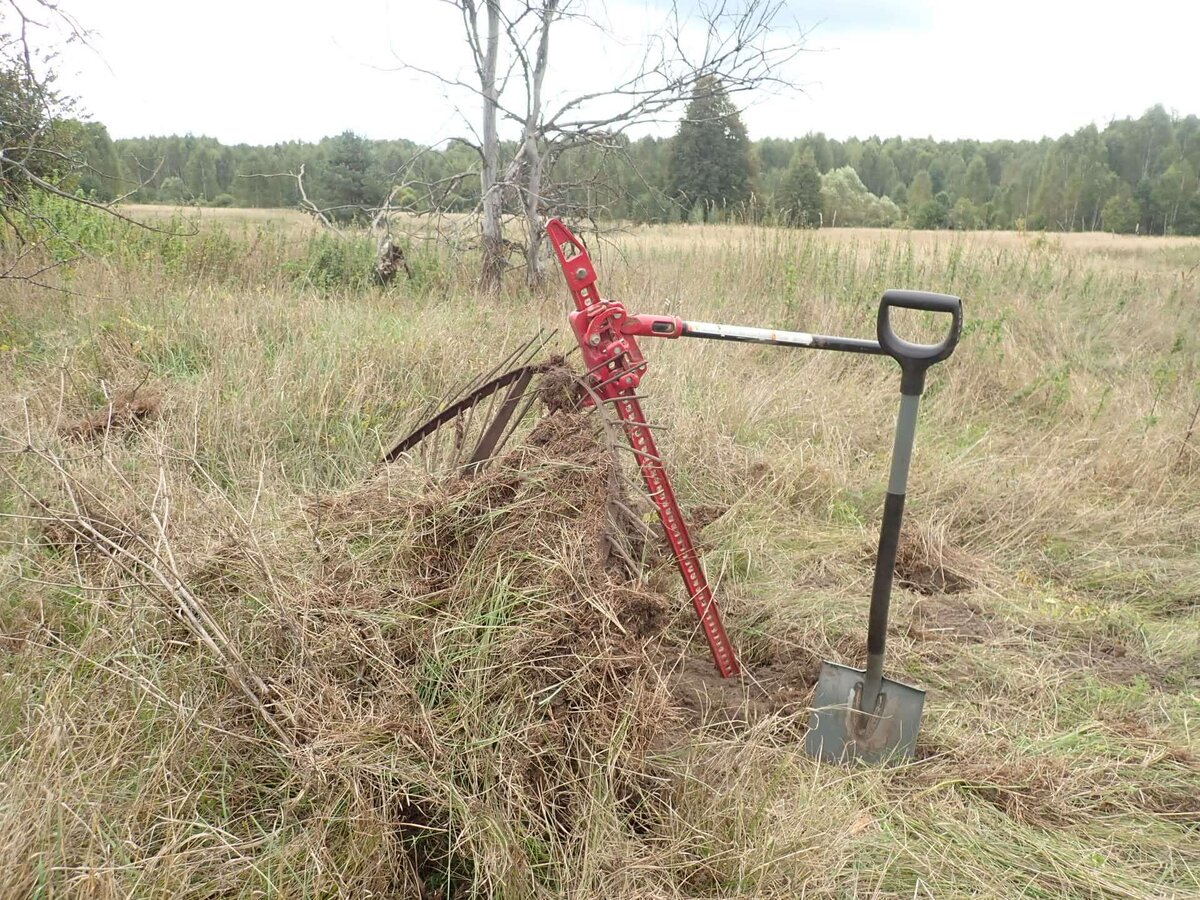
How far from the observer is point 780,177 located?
18.8m

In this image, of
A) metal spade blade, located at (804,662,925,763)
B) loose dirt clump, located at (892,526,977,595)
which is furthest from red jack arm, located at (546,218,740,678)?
loose dirt clump, located at (892,526,977,595)

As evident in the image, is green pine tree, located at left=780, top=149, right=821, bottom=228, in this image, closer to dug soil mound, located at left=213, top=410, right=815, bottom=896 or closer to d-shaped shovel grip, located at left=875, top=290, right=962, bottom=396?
d-shaped shovel grip, located at left=875, top=290, right=962, bottom=396

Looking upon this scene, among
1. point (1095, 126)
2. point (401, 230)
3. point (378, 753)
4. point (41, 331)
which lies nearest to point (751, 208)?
point (401, 230)

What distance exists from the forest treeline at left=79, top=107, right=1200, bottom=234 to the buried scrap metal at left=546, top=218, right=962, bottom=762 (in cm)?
307

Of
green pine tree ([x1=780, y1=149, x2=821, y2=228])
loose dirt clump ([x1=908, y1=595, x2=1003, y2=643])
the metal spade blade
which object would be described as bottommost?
loose dirt clump ([x1=908, y1=595, x2=1003, y2=643])

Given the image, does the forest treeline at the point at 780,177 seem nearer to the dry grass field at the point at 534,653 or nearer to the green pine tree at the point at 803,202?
the green pine tree at the point at 803,202

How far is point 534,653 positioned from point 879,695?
119 centimetres

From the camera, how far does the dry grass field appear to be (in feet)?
5.93

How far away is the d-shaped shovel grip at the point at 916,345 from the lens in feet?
7.04

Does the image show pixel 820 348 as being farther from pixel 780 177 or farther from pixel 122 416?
pixel 780 177

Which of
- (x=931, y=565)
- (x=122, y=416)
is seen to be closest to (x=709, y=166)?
(x=931, y=565)

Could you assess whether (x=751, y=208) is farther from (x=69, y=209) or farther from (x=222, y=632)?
(x=222, y=632)

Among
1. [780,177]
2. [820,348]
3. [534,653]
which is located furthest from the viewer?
[780,177]

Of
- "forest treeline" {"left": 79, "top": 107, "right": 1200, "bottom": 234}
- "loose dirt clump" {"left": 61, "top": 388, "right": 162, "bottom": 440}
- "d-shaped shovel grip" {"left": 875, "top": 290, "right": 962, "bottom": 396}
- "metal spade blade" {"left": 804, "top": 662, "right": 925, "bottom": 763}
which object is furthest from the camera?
"forest treeline" {"left": 79, "top": 107, "right": 1200, "bottom": 234}
